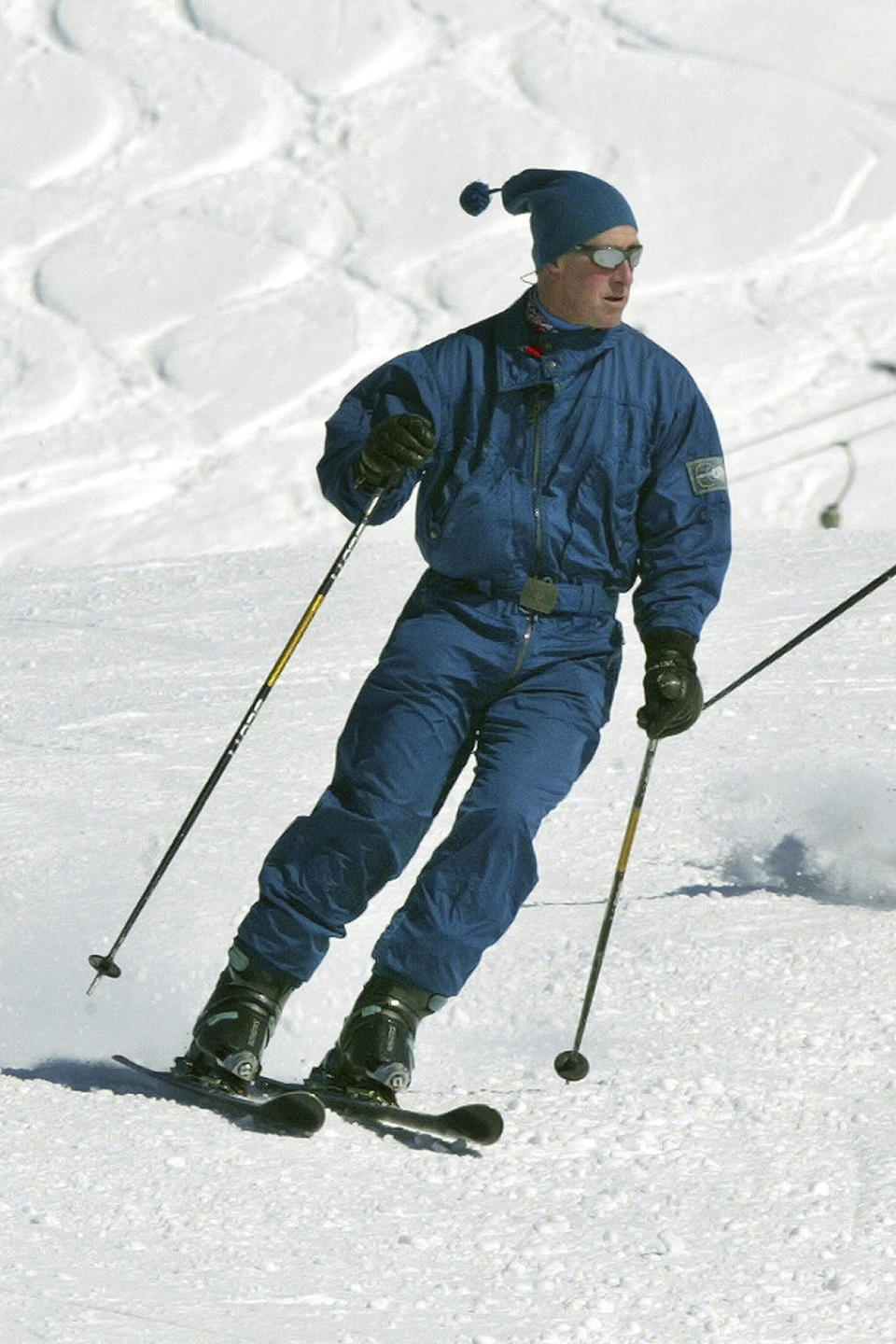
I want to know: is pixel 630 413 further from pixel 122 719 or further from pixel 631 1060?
pixel 122 719

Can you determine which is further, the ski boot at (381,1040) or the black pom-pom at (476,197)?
the black pom-pom at (476,197)

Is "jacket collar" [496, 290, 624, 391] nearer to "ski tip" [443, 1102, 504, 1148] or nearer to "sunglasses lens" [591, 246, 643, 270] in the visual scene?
"sunglasses lens" [591, 246, 643, 270]

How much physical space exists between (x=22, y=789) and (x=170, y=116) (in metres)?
8.16

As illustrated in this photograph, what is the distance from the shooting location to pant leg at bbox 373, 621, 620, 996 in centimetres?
364

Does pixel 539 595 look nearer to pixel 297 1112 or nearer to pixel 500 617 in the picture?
pixel 500 617

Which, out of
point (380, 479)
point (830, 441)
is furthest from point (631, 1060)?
point (830, 441)

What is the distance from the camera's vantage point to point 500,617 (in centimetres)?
378

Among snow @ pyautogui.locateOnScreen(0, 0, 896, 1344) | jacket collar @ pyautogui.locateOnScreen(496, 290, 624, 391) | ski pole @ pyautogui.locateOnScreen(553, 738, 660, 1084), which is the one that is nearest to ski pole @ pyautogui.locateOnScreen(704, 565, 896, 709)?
ski pole @ pyautogui.locateOnScreen(553, 738, 660, 1084)

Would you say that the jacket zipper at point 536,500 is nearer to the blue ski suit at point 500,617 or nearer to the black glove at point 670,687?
the blue ski suit at point 500,617

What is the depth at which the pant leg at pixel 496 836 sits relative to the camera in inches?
143

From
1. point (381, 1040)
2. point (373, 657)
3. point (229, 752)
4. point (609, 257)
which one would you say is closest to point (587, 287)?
point (609, 257)

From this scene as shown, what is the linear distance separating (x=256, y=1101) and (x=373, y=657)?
3287 mm

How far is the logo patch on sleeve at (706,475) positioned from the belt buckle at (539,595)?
324mm

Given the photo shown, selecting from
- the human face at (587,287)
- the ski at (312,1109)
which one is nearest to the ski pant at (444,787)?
the ski at (312,1109)
